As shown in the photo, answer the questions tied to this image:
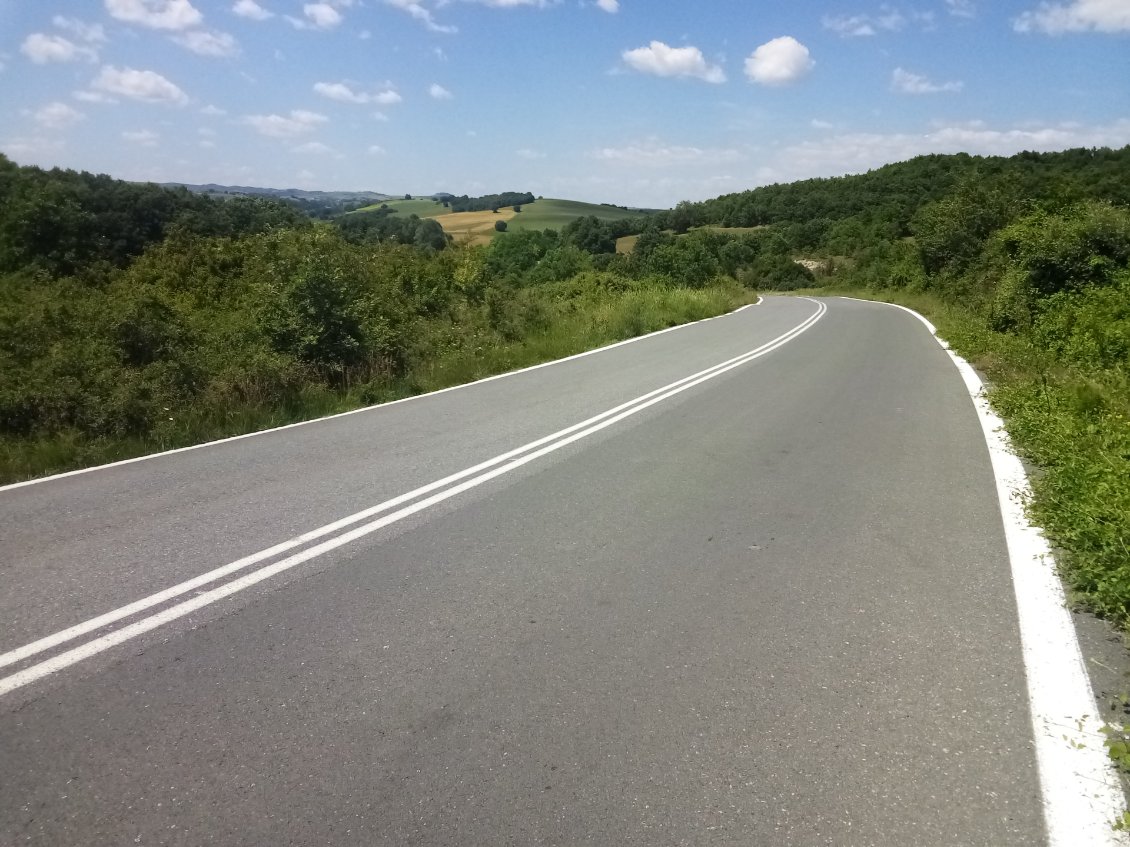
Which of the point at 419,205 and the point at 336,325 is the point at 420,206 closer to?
the point at 419,205

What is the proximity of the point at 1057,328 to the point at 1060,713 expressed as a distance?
13654 mm

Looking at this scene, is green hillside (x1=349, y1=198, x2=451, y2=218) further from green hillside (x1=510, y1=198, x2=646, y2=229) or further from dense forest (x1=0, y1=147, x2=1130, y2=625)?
dense forest (x1=0, y1=147, x2=1130, y2=625)

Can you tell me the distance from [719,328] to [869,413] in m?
14.8

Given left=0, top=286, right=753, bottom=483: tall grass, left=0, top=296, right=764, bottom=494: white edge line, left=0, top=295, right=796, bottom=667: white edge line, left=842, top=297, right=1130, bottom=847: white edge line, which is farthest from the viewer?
left=0, top=286, right=753, bottom=483: tall grass

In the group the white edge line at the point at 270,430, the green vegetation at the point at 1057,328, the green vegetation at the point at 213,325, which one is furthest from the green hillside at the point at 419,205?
the white edge line at the point at 270,430

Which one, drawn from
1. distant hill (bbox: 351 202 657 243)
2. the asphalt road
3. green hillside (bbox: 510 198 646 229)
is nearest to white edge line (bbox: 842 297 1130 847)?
the asphalt road

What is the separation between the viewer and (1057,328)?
14.4m

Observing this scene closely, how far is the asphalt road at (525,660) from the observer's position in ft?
8.55

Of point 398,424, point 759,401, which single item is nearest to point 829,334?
point 759,401

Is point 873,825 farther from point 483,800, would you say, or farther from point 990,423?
point 990,423

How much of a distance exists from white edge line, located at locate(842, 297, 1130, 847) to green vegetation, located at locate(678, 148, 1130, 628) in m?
0.20

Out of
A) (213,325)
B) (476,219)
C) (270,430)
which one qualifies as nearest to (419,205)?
(476,219)

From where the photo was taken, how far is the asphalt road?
2.61 metres

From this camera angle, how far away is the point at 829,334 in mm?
22672
